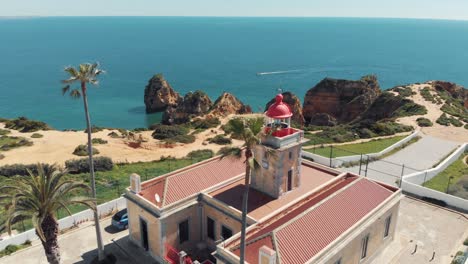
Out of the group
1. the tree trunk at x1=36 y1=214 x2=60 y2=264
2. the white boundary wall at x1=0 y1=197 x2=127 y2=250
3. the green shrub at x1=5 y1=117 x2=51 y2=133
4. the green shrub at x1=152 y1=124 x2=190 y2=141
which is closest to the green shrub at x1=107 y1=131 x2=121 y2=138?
the green shrub at x1=152 y1=124 x2=190 y2=141

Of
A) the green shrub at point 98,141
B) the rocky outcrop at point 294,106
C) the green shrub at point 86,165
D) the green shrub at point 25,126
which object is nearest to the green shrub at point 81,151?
the green shrub at point 86,165

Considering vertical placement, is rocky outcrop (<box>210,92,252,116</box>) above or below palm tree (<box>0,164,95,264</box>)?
below

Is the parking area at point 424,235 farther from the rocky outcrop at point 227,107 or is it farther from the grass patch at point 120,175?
the rocky outcrop at point 227,107

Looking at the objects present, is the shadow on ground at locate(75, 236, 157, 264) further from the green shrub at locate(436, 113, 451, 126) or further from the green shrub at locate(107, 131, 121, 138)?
the green shrub at locate(436, 113, 451, 126)

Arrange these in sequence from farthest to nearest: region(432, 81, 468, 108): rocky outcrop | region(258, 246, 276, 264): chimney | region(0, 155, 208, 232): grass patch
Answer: region(432, 81, 468, 108): rocky outcrop < region(0, 155, 208, 232): grass patch < region(258, 246, 276, 264): chimney

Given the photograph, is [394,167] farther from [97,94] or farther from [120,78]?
[120,78]
